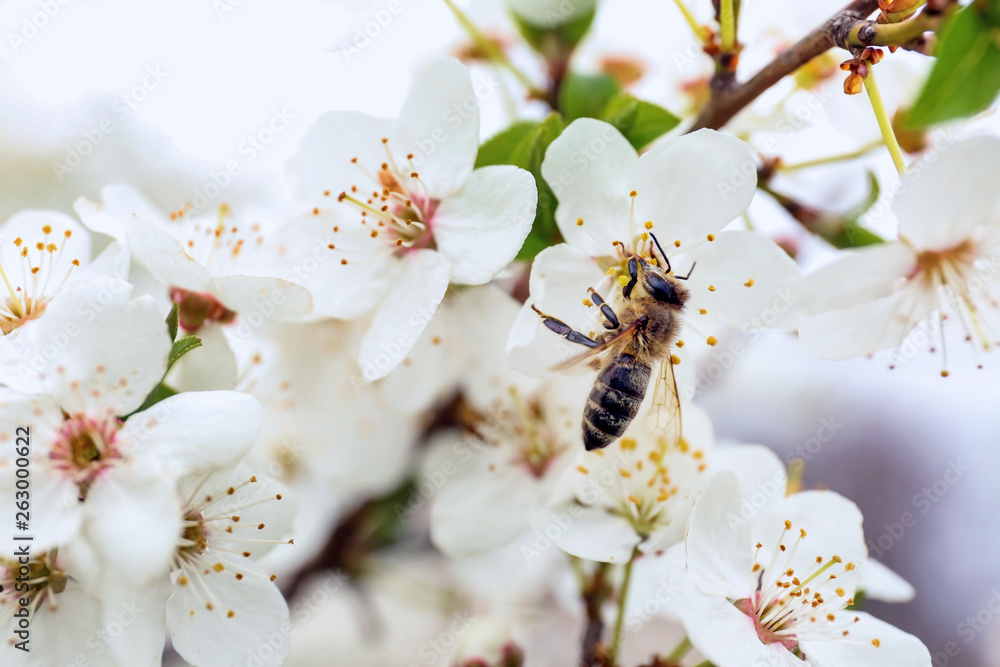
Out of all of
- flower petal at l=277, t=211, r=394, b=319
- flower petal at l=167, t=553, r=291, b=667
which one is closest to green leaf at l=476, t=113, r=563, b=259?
flower petal at l=277, t=211, r=394, b=319

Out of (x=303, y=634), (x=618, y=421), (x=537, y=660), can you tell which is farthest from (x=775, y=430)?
(x=618, y=421)

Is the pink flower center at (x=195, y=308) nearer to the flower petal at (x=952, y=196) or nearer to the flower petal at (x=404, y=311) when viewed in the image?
the flower petal at (x=404, y=311)

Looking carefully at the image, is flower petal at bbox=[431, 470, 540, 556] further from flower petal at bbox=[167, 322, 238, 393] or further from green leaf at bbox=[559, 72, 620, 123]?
green leaf at bbox=[559, 72, 620, 123]

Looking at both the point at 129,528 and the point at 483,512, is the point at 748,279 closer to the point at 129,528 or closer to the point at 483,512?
the point at 483,512

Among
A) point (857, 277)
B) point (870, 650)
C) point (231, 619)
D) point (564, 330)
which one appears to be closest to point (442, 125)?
point (564, 330)

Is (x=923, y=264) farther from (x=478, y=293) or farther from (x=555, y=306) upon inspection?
(x=478, y=293)
